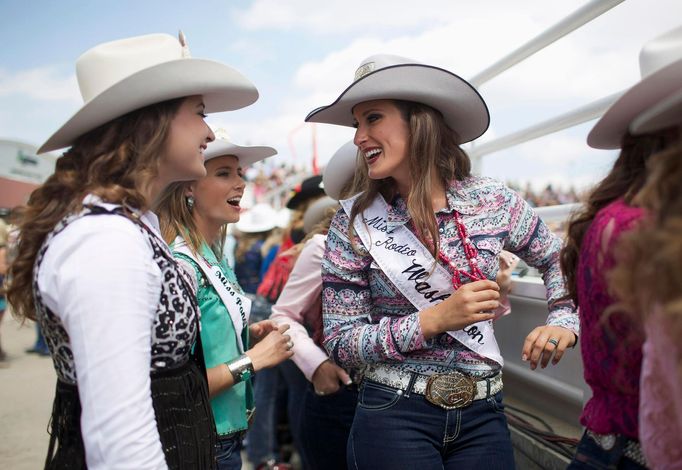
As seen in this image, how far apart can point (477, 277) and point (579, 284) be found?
583 millimetres

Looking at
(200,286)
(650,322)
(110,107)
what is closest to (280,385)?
(200,286)

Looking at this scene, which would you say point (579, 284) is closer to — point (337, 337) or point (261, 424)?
point (337, 337)

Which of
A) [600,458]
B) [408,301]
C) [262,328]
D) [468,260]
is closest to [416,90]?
[468,260]

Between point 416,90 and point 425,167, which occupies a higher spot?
point 416,90

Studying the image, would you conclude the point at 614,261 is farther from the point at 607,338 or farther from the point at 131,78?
the point at 131,78

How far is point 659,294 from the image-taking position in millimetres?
856

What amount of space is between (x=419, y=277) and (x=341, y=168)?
1.10 meters

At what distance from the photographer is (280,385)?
438 centimetres

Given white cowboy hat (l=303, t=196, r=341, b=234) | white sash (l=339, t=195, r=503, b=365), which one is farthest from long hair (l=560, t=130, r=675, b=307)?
white cowboy hat (l=303, t=196, r=341, b=234)

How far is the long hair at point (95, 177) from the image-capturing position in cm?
136

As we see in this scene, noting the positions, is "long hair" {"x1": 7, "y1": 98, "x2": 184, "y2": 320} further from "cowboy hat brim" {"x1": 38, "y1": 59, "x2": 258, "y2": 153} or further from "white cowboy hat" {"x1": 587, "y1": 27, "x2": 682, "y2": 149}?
"white cowboy hat" {"x1": 587, "y1": 27, "x2": 682, "y2": 149}

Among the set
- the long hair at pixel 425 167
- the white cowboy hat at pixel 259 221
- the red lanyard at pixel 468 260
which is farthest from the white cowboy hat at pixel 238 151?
the white cowboy hat at pixel 259 221

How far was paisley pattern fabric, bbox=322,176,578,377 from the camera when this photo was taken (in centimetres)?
179

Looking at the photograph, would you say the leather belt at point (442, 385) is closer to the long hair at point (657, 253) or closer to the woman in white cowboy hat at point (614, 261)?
the woman in white cowboy hat at point (614, 261)
